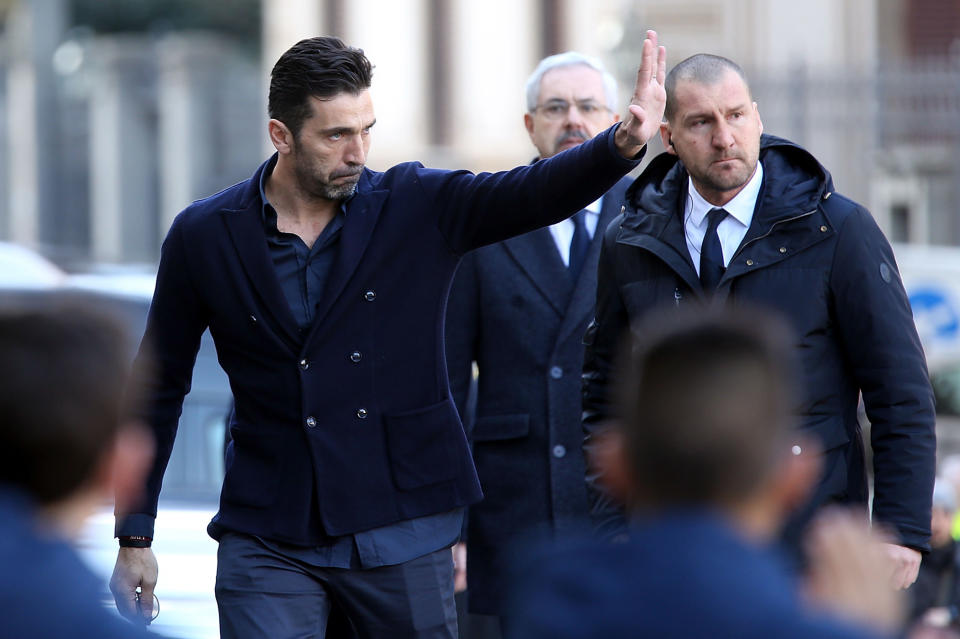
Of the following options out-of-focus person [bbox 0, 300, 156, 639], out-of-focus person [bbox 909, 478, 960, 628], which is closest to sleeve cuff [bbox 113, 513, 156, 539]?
out-of-focus person [bbox 0, 300, 156, 639]

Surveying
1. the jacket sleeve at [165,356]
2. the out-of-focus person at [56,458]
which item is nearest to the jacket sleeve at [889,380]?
the jacket sleeve at [165,356]

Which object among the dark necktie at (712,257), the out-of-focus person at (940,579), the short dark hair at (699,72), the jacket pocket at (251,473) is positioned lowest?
the out-of-focus person at (940,579)

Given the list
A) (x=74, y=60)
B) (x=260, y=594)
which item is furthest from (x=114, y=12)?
(x=260, y=594)

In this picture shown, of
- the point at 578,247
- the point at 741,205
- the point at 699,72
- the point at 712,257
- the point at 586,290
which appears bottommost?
the point at 586,290

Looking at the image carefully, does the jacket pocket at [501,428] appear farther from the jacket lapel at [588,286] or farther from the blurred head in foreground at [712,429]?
the blurred head in foreground at [712,429]

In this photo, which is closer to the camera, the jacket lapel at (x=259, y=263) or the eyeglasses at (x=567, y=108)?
the jacket lapel at (x=259, y=263)

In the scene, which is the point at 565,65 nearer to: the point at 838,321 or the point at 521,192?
the point at 521,192

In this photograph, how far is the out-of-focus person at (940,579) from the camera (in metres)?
7.85

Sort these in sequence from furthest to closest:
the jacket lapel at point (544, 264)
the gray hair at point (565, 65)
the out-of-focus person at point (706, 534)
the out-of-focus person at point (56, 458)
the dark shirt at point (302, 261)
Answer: the gray hair at point (565, 65) < the jacket lapel at point (544, 264) < the dark shirt at point (302, 261) < the out-of-focus person at point (56, 458) < the out-of-focus person at point (706, 534)

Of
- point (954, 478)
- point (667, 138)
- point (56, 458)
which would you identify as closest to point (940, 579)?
point (954, 478)

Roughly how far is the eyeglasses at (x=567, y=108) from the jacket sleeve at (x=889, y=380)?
1.63 meters

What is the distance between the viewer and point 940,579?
26.7 feet

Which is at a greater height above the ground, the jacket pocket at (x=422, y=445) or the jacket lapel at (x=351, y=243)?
the jacket lapel at (x=351, y=243)

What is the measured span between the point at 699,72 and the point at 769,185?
1.06ft
